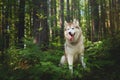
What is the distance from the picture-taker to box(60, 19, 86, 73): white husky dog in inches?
294

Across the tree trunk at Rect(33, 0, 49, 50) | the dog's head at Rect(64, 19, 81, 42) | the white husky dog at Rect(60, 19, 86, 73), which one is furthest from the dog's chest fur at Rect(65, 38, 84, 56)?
the tree trunk at Rect(33, 0, 49, 50)

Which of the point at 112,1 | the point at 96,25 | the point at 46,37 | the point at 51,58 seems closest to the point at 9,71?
the point at 51,58

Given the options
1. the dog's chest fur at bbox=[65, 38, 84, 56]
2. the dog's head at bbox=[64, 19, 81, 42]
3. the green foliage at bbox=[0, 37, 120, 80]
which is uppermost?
the dog's head at bbox=[64, 19, 81, 42]

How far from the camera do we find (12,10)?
12.8 m

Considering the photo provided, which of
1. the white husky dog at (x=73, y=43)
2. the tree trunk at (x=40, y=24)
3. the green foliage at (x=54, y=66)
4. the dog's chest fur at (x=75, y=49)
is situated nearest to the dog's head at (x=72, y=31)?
the white husky dog at (x=73, y=43)

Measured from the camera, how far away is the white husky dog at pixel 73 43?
24.5 ft

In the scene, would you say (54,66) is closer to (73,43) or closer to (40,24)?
(73,43)

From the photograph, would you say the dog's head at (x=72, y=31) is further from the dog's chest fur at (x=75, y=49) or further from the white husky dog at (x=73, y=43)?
the dog's chest fur at (x=75, y=49)

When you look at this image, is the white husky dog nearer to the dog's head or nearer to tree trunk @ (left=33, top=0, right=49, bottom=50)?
the dog's head

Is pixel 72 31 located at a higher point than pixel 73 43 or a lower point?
higher

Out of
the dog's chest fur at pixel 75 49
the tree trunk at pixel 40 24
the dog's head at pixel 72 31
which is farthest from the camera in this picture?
the tree trunk at pixel 40 24

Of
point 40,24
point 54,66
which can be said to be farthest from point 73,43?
point 40,24

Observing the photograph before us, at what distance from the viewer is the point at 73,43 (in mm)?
7680

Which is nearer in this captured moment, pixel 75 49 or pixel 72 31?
pixel 72 31
